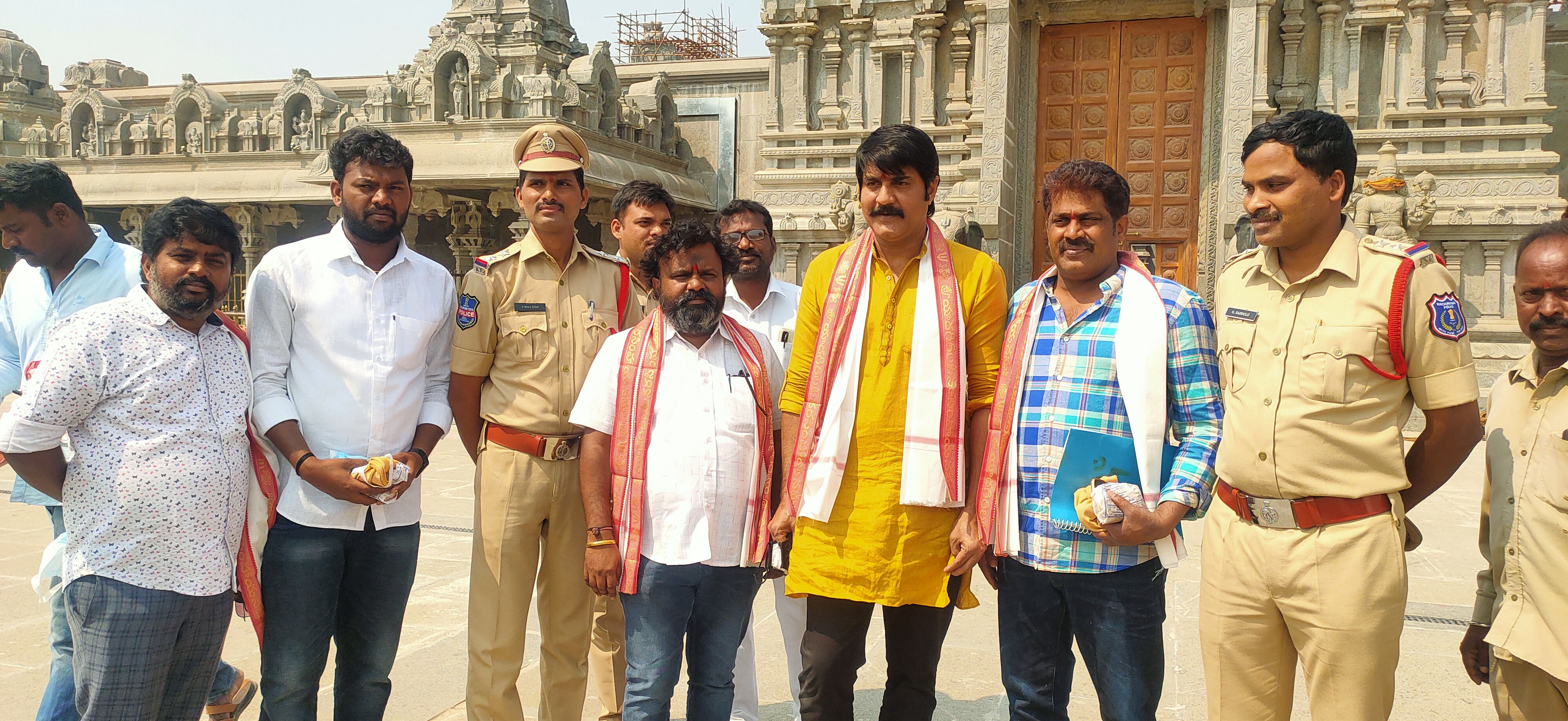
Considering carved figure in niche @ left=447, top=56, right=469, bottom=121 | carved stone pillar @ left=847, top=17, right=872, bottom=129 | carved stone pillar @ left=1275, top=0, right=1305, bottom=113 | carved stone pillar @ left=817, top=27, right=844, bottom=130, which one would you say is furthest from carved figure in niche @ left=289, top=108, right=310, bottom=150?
carved stone pillar @ left=1275, top=0, right=1305, bottom=113

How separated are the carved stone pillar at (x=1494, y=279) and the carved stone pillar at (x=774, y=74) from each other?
9.15 metres

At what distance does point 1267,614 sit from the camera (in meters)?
2.57

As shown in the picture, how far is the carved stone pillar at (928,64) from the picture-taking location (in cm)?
1345

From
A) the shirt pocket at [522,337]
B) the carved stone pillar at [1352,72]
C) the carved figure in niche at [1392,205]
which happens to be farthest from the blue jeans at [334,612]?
the carved stone pillar at [1352,72]

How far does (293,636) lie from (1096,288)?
2.64 metres

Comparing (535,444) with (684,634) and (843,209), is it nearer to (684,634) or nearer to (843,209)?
(684,634)

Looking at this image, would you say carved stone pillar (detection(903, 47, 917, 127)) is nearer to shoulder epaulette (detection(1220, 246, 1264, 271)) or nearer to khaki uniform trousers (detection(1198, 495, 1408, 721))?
shoulder epaulette (detection(1220, 246, 1264, 271))

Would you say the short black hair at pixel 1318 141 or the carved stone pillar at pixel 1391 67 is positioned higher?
the carved stone pillar at pixel 1391 67

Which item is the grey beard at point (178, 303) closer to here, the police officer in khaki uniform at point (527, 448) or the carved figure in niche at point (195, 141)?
the police officer in khaki uniform at point (527, 448)

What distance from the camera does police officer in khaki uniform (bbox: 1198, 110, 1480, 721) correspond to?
2.43m

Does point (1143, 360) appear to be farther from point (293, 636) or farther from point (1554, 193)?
point (1554, 193)

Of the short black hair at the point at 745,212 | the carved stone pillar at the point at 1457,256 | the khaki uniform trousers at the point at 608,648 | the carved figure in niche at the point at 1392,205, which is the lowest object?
the khaki uniform trousers at the point at 608,648

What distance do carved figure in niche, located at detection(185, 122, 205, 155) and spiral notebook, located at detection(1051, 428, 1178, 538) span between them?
1962 centimetres

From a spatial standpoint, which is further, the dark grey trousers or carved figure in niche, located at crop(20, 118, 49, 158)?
carved figure in niche, located at crop(20, 118, 49, 158)
